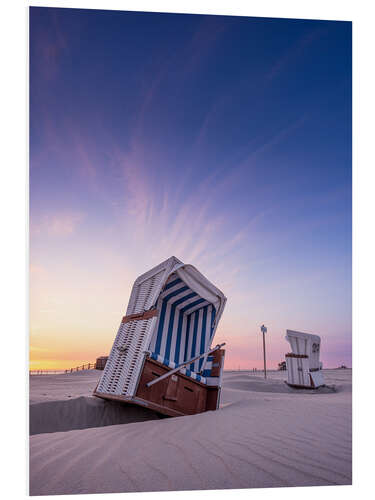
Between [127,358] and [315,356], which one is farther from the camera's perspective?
[315,356]

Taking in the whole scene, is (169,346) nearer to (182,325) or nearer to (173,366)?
(182,325)

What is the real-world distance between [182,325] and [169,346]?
600mm

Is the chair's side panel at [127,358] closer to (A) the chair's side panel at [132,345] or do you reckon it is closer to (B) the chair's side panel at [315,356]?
(A) the chair's side panel at [132,345]

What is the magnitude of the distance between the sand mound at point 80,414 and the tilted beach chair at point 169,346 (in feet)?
0.97

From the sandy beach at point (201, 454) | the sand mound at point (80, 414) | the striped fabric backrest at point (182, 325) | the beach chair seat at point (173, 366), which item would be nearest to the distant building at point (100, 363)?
the striped fabric backrest at point (182, 325)

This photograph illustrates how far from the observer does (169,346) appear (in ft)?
22.7

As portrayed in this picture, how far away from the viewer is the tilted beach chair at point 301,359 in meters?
12.0

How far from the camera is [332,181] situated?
5.05 m

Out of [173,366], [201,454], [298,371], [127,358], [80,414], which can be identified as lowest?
[298,371]

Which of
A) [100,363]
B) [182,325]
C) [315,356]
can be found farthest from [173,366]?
[100,363]
